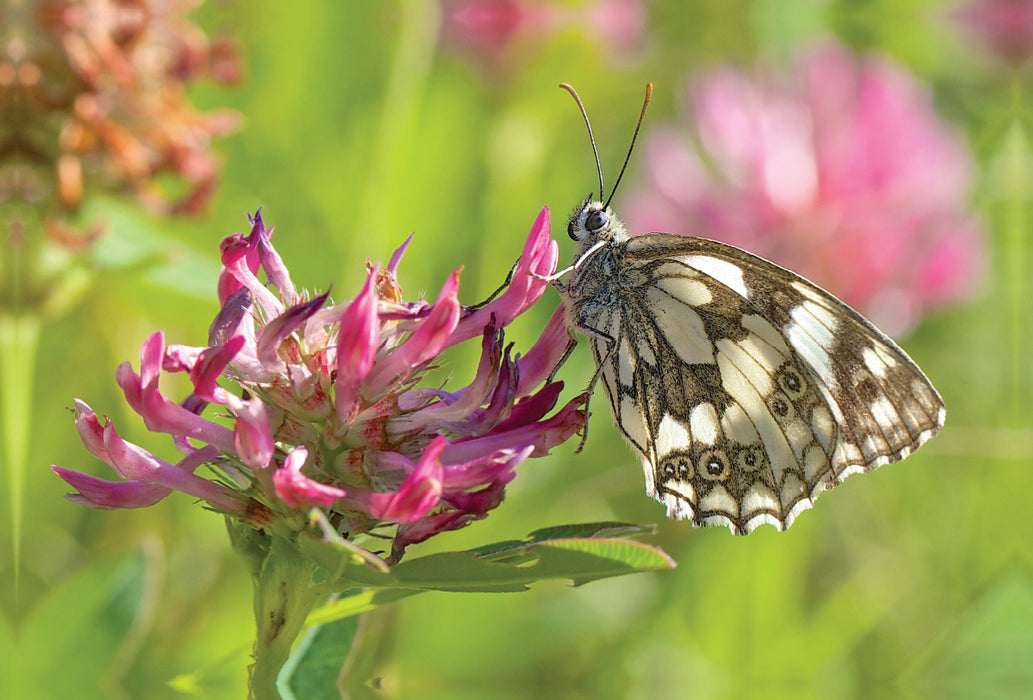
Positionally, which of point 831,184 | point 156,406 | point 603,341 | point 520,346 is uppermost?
point 831,184

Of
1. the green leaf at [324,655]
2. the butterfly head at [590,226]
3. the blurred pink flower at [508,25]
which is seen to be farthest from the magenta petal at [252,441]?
the blurred pink flower at [508,25]

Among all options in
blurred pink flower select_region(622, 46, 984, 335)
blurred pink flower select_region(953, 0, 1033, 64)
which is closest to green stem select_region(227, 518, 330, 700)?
blurred pink flower select_region(622, 46, 984, 335)

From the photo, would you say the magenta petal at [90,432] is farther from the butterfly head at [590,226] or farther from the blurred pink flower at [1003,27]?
the blurred pink flower at [1003,27]

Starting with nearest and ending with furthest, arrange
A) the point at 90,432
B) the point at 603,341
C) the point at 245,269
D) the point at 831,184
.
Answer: the point at 90,432, the point at 245,269, the point at 603,341, the point at 831,184

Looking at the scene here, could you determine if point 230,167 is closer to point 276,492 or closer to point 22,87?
point 22,87

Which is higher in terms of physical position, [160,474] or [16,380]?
[16,380]

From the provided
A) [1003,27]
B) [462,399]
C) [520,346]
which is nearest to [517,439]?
[462,399]

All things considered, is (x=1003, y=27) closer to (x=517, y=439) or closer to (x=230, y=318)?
(x=517, y=439)
